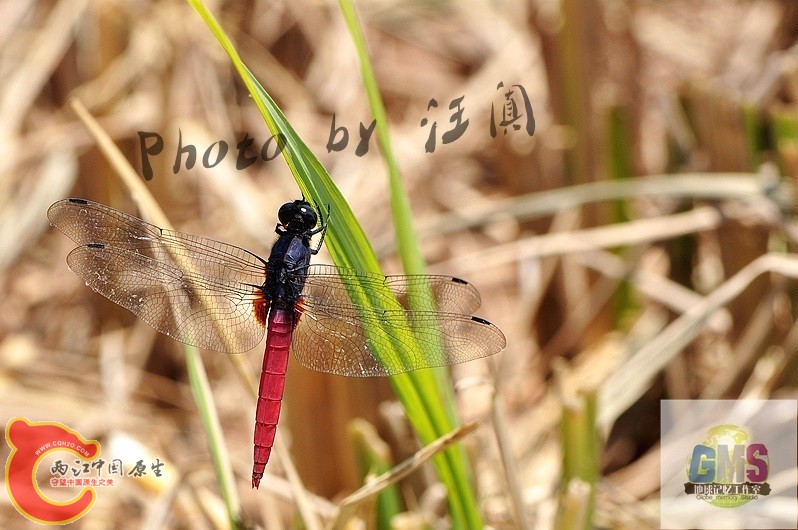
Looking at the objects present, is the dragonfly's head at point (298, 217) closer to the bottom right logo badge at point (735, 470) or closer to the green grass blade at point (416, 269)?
the green grass blade at point (416, 269)

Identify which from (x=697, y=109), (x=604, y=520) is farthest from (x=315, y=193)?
(x=697, y=109)

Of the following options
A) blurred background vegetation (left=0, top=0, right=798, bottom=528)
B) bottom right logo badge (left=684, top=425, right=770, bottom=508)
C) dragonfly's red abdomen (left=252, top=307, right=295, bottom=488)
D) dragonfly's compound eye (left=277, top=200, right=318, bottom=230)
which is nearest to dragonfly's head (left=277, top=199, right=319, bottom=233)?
dragonfly's compound eye (left=277, top=200, right=318, bottom=230)

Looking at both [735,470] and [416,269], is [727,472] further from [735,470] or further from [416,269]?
[416,269]

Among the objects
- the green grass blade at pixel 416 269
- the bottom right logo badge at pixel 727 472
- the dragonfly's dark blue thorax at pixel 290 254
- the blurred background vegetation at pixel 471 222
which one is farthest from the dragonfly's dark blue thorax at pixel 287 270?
the bottom right logo badge at pixel 727 472

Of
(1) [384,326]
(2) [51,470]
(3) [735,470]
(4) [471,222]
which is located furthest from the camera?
(4) [471,222]

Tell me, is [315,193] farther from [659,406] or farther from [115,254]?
[659,406]

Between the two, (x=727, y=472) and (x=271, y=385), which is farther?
(x=727, y=472)

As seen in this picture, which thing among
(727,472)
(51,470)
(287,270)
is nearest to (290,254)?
(287,270)

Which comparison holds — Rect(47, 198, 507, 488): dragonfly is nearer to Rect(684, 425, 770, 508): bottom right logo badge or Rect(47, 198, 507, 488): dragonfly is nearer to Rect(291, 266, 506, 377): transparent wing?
Rect(291, 266, 506, 377): transparent wing
